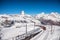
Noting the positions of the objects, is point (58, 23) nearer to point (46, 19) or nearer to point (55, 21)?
point (55, 21)

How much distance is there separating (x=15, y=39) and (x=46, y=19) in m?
19.2

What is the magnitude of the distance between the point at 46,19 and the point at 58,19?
2648 mm

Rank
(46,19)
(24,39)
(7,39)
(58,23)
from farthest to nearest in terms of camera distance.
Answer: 1. (46,19)
2. (58,23)
3. (24,39)
4. (7,39)

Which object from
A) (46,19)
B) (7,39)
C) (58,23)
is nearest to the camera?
(7,39)

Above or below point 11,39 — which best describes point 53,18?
above

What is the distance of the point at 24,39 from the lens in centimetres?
891

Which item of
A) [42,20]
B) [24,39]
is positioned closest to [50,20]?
[42,20]

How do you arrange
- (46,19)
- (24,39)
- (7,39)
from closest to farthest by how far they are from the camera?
(7,39) → (24,39) → (46,19)

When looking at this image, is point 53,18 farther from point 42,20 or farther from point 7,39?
point 7,39

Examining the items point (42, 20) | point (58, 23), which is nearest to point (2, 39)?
point (58, 23)

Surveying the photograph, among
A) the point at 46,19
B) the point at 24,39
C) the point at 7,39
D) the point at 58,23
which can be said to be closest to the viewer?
the point at 7,39

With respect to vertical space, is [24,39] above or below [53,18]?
below

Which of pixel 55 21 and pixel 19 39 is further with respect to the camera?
pixel 55 21

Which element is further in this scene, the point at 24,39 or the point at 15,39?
the point at 24,39
